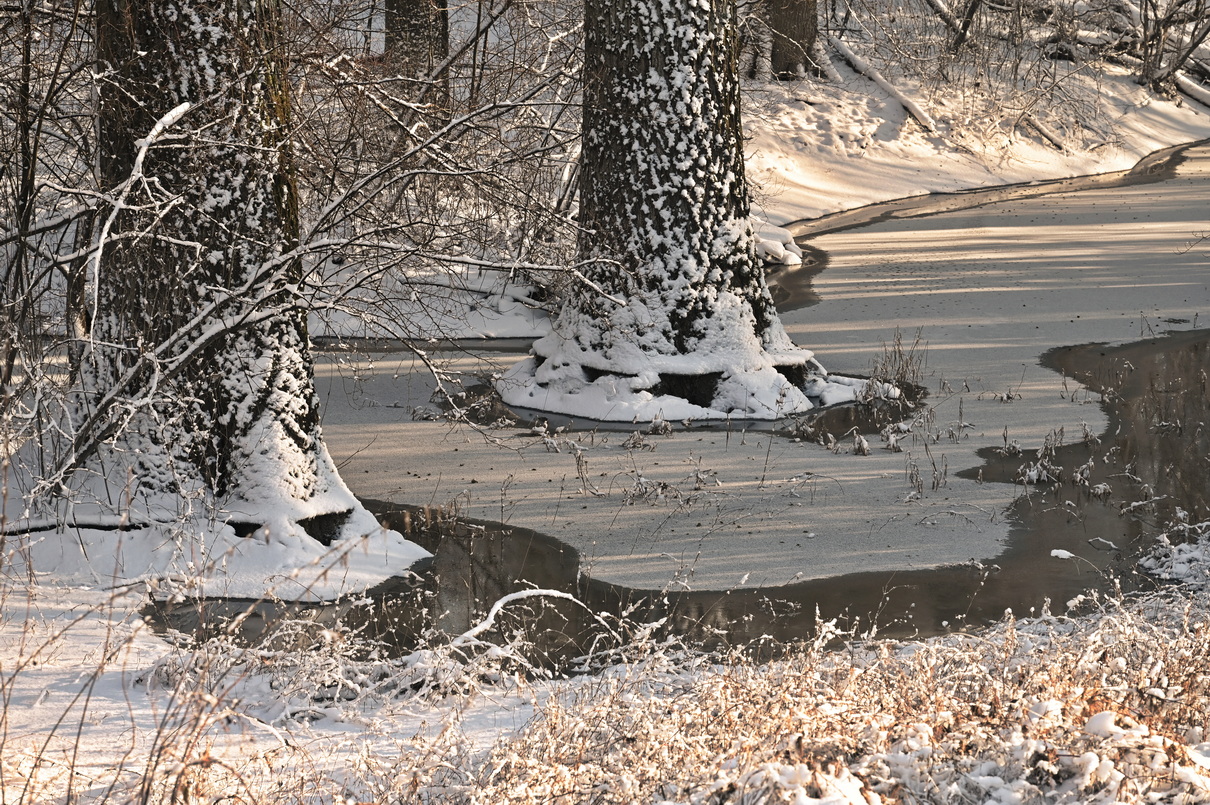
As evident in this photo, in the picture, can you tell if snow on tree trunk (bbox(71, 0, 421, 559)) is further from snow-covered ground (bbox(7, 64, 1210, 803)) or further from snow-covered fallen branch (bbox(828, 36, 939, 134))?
snow-covered fallen branch (bbox(828, 36, 939, 134))

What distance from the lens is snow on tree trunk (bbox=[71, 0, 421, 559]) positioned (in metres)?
6.13

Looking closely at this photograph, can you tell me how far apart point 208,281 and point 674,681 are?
11.2ft

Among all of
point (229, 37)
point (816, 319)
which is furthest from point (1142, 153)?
point (229, 37)

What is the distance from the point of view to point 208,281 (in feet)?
20.8

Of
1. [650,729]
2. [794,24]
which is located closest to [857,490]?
[650,729]

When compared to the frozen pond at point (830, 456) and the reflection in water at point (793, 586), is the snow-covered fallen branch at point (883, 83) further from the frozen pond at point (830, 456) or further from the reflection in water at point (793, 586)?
the reflection in water at point (793, 586)

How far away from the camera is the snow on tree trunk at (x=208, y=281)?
6.13m

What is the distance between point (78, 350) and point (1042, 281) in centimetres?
1065

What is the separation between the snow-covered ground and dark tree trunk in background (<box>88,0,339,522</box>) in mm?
946

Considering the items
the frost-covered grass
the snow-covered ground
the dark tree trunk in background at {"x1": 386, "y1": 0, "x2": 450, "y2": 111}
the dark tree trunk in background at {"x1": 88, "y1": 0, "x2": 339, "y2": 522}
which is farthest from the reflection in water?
the dark tree trunk in background at {"x1": 386, "y1": 0, "x2": 450, "y2": 111}

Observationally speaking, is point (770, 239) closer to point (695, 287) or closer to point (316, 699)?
point (695, 287)

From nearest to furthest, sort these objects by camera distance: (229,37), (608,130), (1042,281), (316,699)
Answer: (316,699), (229,37), (608,130), (1042,281)

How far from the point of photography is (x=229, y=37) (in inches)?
247

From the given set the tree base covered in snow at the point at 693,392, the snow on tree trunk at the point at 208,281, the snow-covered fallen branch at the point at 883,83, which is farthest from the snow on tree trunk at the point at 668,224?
the snow-covered fallen branch at the point at 883,83
